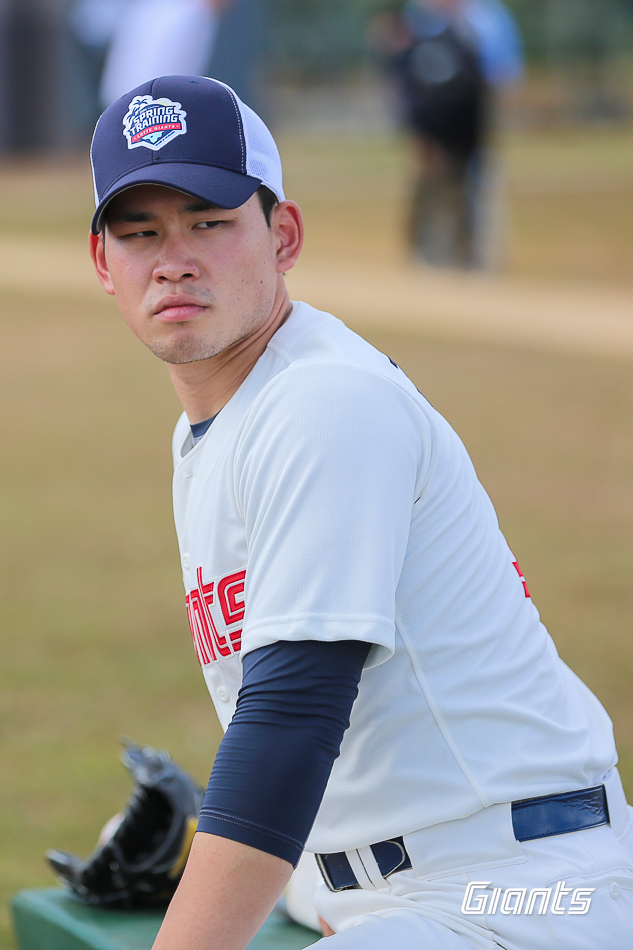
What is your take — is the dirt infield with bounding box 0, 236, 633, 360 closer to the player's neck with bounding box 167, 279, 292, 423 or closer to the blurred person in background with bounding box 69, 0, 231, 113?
the blurred person in background with bounding box 69, 0, 231, 113

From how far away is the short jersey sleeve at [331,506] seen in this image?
1573 mm

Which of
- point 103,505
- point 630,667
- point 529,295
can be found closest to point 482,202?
point 529,295

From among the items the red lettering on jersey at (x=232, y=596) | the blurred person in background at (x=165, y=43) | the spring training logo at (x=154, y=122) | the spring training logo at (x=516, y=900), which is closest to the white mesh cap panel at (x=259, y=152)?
the spring training logo at (x=154, y=122)

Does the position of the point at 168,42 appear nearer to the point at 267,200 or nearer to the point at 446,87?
the point at 446,87

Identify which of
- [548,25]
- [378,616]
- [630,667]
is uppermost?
[548,25]

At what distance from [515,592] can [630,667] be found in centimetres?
309

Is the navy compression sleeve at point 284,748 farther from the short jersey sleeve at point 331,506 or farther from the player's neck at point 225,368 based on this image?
the player's neck at point 225,368

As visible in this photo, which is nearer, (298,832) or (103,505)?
(298,832)

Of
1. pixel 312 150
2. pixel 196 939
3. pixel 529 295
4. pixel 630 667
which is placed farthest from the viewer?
pixel 312 150

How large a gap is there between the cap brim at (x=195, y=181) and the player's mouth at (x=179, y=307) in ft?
0.49

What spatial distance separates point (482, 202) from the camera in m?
12.4

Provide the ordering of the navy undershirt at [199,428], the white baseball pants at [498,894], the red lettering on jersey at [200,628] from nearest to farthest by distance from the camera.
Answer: the white baseball pants at [498,894] < the red lettering on jersey at [200,628] < the navy undershirt at [199,428]

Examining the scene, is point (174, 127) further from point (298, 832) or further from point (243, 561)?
point (298, 832)

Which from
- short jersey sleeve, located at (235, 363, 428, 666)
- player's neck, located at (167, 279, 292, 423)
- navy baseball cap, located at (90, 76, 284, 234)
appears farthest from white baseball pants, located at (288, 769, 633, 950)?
navy baseball cap, located at (90, 76, 284, 234)
